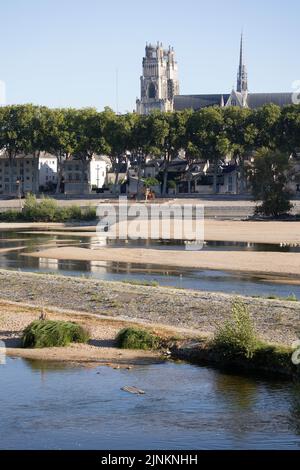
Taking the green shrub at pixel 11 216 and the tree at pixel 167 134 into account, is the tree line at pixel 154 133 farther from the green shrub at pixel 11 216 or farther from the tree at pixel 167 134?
the green shrub at pixel 11 216

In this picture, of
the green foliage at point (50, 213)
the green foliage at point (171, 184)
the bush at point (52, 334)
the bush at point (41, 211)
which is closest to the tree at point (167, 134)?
the green foliage at point (171, 184)

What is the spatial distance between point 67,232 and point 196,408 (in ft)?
205

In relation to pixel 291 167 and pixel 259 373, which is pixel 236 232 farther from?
pixel 259 373

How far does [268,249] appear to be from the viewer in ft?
213

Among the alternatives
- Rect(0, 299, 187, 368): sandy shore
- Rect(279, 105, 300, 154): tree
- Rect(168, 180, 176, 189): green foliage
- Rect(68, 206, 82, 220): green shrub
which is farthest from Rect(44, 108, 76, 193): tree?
Rect(0, 299, 187, 368): sandy shore

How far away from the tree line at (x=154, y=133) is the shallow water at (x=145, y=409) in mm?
98346

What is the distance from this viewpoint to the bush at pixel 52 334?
32062 mm

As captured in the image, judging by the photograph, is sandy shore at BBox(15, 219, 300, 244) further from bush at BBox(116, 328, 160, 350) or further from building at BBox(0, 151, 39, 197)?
building at BBox(0, 151, 39, 197)

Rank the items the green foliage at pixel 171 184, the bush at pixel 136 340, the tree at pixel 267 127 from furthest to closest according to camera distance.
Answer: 1. the green foliage at pixel 171 184
2. the tree at pixel 267 127
3. the bush at pixel 136 340

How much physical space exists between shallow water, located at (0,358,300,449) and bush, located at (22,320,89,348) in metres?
2.46

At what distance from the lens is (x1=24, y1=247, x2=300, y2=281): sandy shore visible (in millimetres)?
54031

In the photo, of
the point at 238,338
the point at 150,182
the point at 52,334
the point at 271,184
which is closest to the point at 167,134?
the point at 150,182

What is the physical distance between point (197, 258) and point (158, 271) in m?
6.72
